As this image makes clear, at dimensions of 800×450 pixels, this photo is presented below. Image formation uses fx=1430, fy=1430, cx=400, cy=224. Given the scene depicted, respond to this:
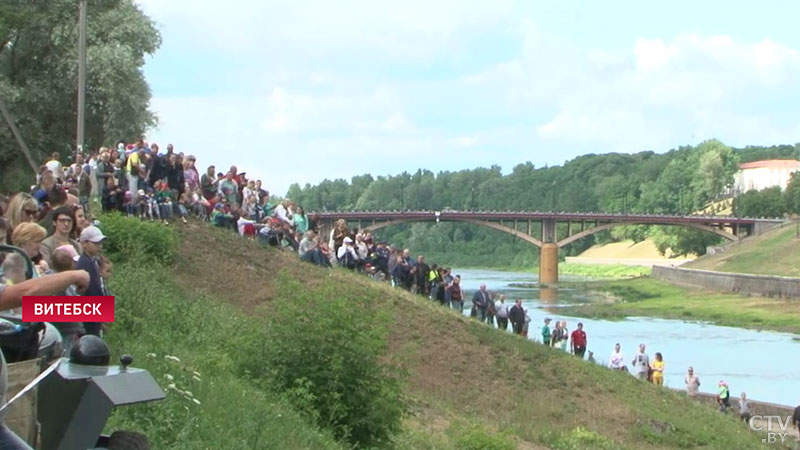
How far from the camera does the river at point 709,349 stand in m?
46.0

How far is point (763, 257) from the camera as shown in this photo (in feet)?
343

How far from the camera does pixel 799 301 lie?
82.5 metres

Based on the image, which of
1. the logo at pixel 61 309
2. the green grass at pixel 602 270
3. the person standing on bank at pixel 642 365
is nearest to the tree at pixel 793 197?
the green grass at pixel 602 270

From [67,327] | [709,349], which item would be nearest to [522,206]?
[709,349]

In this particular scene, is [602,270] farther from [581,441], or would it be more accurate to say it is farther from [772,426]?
[581,441]

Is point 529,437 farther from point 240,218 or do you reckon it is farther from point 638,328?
point 638,328

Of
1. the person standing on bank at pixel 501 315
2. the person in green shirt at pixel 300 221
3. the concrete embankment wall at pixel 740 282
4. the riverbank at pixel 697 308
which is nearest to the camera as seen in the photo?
the person in green shirt at pixel 300 221

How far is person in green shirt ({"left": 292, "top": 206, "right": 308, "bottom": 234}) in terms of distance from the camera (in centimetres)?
3108

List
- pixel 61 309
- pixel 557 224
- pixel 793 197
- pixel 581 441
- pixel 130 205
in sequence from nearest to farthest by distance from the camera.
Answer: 1. pixel 61 309
2. pixel 581 441
3. pixel 130 205
4. pixel 557 224
5. pixel 793 197

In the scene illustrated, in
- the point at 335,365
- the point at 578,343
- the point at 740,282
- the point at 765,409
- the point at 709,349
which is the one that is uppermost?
the point at 335,365

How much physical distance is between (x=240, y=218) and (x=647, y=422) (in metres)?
9.14

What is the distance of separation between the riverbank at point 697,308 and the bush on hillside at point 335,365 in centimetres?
6003

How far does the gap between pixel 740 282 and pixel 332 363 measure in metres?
80.4

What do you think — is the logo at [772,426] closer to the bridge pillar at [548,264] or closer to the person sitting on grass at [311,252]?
the person sitting on grass at [311,252]
